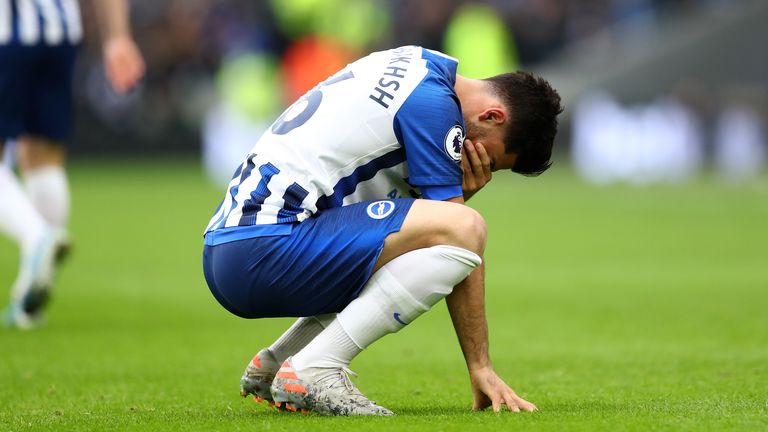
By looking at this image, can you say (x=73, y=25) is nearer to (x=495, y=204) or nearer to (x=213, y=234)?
(x=213, y=234)

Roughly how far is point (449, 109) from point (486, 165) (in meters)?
0.30

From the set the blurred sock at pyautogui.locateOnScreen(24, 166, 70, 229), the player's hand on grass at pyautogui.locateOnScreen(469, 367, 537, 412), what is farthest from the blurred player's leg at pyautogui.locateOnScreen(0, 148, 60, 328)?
the player's hand on grass at pyautogui.locateOnScreen(469, 367, 537, 412)

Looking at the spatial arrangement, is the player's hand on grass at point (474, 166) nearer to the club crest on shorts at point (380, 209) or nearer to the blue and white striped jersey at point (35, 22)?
the club crest on shorts at point (380, 209)

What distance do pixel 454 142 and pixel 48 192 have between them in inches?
150

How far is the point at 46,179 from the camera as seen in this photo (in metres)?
7.23

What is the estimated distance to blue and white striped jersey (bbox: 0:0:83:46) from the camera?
7.09m

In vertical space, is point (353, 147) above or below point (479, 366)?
above

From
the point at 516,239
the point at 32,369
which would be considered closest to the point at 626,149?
the point at 516,239

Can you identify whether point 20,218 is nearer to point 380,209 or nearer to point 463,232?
point 380,209

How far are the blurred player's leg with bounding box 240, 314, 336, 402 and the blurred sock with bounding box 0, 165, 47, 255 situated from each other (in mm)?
2502

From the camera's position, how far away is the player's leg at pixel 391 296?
402 cm

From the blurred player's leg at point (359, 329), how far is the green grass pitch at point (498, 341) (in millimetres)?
94

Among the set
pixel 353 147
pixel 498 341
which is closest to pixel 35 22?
pixel 498 341

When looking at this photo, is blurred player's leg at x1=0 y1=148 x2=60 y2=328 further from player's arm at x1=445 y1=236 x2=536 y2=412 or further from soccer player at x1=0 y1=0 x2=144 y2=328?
player's arm at x1=445 y1=236 x2=536 y2=412
